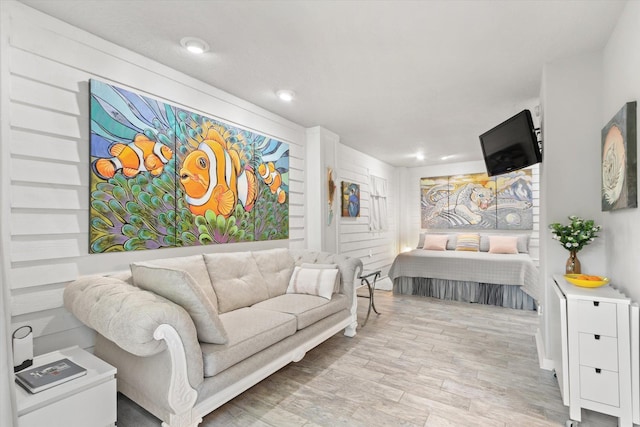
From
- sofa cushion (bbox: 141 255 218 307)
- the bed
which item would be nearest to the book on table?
sofa cushion (bbox: 141 255 218 307)

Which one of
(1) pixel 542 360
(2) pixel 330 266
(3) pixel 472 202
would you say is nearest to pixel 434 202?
(3) pixel 472 202

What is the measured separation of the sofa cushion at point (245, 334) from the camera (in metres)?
1.86

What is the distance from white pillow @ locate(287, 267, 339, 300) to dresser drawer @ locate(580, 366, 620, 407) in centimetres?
188

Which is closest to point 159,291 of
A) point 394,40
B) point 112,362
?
point 112,362

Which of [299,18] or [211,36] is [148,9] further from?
[299,18]

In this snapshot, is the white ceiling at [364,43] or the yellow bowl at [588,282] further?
the yellow bowl at [588,282]

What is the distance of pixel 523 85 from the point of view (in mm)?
3045

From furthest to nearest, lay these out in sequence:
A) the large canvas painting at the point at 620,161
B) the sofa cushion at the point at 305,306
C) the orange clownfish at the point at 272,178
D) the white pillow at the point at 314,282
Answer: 1. the orange clownfish at the point at 272,178
2. the white pillow at the point at 314,282
3. the sofa cushion at the point at 305,306
4. the large canvas painting at the point at 620,161

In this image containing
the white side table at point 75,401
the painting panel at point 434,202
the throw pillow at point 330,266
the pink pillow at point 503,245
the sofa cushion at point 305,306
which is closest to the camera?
the white side table at point 75,401

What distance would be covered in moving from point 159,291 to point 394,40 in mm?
2277

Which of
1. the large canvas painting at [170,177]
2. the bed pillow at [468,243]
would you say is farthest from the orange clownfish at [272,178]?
the bed pillow at [468,243]

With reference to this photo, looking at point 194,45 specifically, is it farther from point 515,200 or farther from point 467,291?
point 515,200

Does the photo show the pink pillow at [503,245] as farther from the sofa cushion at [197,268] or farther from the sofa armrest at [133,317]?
the sofa armrest at [133,317]

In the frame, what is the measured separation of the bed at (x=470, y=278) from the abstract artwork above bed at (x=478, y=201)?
155 cm
